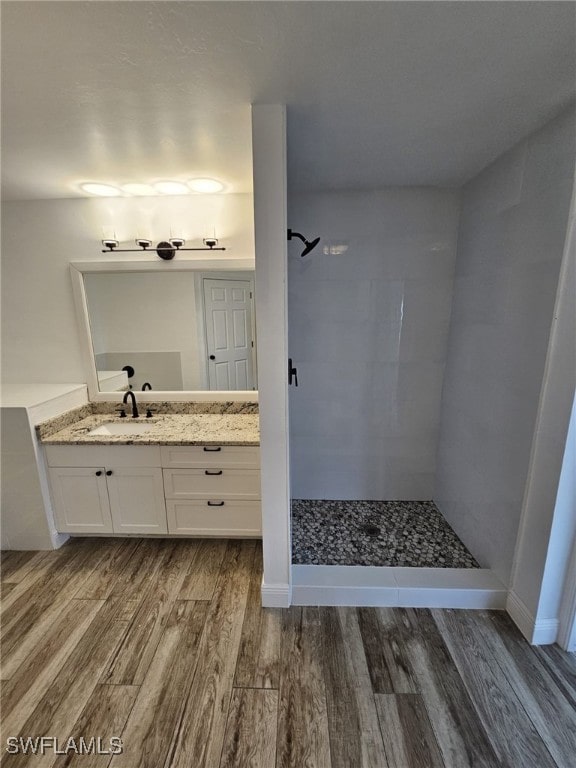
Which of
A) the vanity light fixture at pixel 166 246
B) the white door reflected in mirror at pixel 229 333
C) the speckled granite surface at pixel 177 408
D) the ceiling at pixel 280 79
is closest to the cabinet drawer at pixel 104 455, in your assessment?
the speckled granite surface at pixel 177 408

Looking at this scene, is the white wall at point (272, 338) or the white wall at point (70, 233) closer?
the white wall at point (272, 338)

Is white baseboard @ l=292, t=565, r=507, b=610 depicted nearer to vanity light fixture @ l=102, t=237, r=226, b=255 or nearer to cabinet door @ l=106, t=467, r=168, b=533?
cabinet door @ l=106, t=467, r=168, b=533

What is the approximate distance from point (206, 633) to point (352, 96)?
2417 mm

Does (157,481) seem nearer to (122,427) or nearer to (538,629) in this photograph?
(122,427)

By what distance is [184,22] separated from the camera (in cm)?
89

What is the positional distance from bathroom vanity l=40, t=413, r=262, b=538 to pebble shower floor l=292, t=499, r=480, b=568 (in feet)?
1.37

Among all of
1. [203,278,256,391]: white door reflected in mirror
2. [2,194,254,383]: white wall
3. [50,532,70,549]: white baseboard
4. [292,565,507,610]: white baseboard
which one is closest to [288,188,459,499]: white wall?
[203,278,256,391]: white door reflected in mirror

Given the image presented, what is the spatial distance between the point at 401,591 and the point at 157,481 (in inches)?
61.5

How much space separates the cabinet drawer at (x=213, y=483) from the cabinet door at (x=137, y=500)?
0.31 feet

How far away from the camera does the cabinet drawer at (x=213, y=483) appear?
2.00 meters

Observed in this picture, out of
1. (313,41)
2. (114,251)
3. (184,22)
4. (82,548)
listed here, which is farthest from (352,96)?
(82,548)

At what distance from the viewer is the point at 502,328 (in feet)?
5.62

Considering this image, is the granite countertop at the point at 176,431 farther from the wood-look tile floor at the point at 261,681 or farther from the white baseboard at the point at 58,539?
the wood-look tile floor at the point at 261,681

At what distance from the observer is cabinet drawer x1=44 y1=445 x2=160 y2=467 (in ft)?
6.50
